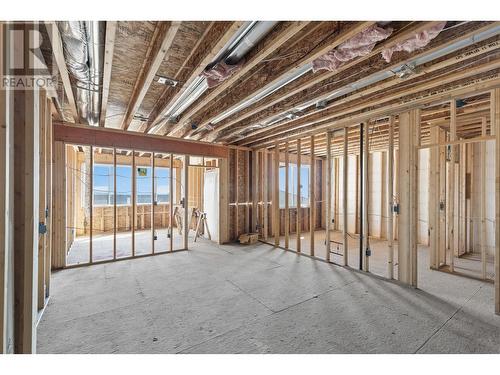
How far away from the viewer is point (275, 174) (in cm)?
550

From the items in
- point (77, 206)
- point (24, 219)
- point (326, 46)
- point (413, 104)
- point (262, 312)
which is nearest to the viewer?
point (24, 219)

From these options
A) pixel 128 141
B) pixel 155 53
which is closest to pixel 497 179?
pixel 155 53

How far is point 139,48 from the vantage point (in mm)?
2371

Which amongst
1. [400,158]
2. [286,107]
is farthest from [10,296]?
[400,158]

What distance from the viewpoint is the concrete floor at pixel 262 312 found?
1.99 m

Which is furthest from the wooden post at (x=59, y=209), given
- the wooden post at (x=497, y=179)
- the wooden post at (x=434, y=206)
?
the wooden post at (x=434, y=206)

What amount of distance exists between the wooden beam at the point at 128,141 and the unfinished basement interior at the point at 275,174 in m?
0.03

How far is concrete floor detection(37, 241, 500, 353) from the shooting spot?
1.99m

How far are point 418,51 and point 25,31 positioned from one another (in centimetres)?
304

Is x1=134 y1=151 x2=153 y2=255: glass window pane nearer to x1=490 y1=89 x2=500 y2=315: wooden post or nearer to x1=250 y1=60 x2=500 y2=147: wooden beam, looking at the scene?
x1=250 y1=60 x2=500 y2=147: wooden beam

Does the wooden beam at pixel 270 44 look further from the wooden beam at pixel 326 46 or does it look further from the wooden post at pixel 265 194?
the wooden post at pixel 265 194

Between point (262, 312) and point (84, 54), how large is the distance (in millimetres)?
Answer: 3191

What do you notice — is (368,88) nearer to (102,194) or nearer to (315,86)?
(315,86)

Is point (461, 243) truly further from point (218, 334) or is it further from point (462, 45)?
point (218, 334)
